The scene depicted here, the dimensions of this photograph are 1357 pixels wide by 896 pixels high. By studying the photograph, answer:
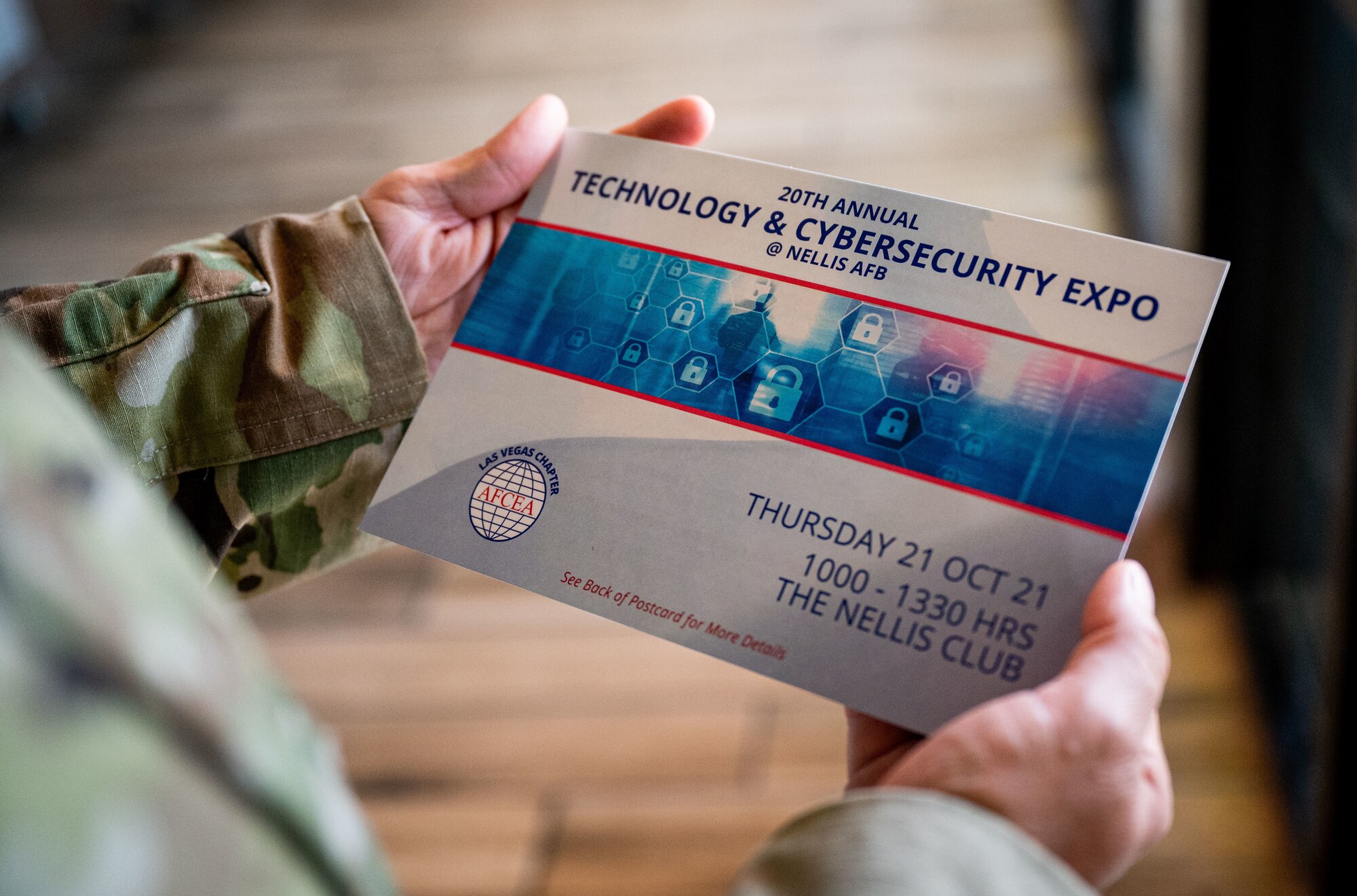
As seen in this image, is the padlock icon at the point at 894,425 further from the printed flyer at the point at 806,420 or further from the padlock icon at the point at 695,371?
the padlock icon at the point at 695,371

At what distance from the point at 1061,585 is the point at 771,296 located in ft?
0.78

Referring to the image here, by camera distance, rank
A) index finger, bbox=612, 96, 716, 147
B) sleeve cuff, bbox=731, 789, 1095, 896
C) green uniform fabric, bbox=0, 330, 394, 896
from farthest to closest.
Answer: index finger, bbox=612, 96, 716, 147 < sleeve cuff, bbox=731, 789, 1095, 896 < green uniform fabric, bbox=0, 330, 394, 896

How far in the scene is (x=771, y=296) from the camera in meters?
0.64

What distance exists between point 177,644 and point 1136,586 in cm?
42

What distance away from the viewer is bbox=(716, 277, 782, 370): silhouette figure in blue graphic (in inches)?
24.8

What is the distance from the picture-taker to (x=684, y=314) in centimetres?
65

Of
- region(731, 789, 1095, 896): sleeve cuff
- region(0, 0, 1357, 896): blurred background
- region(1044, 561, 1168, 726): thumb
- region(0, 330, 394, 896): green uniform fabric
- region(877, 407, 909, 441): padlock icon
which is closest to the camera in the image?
region(0, 330, 394, 896): green uniform fabric

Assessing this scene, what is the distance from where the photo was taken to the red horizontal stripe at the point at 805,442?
53 cm

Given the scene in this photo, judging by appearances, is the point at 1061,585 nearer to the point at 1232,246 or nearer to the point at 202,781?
the point at 202,781

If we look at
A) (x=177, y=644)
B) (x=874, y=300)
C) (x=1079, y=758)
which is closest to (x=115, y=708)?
(x=177, y=644)

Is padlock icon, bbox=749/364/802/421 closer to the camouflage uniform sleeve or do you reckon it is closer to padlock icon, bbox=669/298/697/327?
padlock icon, bbox=669/298/697/327

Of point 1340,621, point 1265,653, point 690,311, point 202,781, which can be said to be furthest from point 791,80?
point 202,781

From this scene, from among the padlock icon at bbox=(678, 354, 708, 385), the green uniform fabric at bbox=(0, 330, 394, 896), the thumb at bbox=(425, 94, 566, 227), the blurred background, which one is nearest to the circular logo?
the padlock icon at bbox=(678, 354, 708, 385)

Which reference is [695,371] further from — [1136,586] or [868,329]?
[1136,586]
